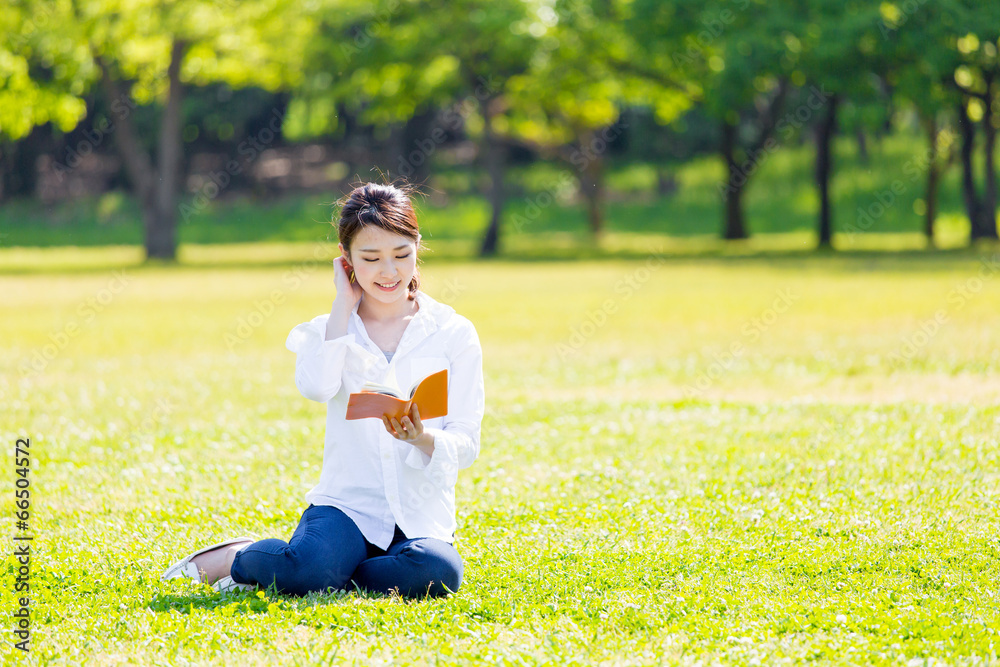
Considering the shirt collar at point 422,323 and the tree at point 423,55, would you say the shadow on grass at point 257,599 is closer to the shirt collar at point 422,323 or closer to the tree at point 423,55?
the shirt collar at point 422,323

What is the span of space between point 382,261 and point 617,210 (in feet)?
140

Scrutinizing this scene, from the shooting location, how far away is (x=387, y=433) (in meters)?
4.59

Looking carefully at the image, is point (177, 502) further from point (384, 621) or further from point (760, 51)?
point (760, 51)

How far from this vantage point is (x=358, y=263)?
461cm

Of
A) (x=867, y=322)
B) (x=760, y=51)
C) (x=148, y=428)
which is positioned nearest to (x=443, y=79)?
(x=760, y=51)

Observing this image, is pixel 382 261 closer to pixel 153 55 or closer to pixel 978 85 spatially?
pixel 978 85

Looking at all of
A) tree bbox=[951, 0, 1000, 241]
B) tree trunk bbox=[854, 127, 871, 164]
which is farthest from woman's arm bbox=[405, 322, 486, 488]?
tree trunk bbox=[854, 127, 871, 164]

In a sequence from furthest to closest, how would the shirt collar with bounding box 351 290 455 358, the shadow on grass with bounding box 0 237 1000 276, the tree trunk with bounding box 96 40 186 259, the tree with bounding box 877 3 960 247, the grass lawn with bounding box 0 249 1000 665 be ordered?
the tree trunk with bounding box 96 40 186 259, the tree with bounding box 877 3 960 247, the shadow on grass with bounding box 0 237 1000 276, the shirt collar with bounding box 351 290 455 358, the grass lawn with bounding box 0 249 1000 665

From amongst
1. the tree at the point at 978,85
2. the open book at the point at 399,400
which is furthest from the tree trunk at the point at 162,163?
the open book at the point at 399,400

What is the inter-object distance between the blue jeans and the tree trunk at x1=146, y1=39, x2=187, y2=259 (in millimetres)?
28936

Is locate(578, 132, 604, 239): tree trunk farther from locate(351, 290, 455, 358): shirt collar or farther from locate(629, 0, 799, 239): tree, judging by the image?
locate(351, 290, 455, 358): shirt collar

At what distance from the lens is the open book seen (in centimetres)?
412

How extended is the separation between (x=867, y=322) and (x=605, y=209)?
107 ft

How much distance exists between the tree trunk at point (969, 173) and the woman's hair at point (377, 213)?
1135 inches
